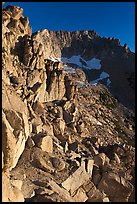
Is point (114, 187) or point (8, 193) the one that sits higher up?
point (8, 193)

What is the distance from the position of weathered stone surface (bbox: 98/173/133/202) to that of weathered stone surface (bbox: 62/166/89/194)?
3645 millimetres

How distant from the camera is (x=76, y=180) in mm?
31219

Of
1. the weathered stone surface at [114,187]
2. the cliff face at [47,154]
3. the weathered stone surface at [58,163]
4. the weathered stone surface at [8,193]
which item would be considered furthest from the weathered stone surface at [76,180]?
the weathered stone surface at [8,193]

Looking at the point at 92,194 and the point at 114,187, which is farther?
the point at 114,187

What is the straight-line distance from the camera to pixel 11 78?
153 feet

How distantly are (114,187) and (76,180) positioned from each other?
6.67 meters

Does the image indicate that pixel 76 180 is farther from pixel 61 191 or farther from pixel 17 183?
pixel 17 183

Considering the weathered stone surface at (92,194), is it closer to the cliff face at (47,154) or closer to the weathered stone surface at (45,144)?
the cliff face at (47,154)

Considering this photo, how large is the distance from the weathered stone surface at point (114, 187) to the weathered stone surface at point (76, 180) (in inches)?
143

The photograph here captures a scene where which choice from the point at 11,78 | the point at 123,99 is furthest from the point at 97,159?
the point at 123,99

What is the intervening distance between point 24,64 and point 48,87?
8.40 m

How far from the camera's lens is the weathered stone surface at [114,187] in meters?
35.5

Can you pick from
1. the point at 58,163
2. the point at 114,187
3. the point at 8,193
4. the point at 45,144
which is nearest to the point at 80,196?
the point at 58,163

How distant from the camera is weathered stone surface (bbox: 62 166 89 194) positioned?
29.8m
